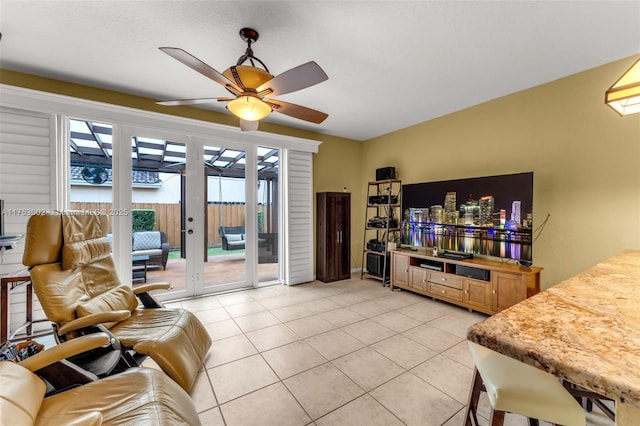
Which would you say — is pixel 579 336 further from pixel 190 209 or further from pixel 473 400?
pixel 190 209

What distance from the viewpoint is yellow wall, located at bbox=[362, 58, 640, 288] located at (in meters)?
2.41

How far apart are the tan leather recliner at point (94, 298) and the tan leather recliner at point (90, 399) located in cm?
34

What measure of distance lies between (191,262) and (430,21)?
12.4 ft

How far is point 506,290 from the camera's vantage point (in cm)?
280

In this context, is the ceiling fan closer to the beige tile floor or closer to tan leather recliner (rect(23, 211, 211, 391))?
tan leather recliner (rect(23, 211, 211, 391))

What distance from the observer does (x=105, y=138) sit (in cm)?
309

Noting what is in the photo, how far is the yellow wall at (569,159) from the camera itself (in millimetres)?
2408

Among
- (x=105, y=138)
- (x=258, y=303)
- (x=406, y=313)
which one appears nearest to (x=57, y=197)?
(x=105, y=138)

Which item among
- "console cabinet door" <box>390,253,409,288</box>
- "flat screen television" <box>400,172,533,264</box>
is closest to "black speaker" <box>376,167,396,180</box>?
"flat screen television" <box>400,172,533,264</box>

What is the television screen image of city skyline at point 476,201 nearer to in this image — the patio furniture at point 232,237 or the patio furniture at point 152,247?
the patio furniture at point 232,237

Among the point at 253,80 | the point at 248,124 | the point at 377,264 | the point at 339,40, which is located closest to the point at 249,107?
the point at 253,80

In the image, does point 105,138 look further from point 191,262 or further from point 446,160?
point 446,160

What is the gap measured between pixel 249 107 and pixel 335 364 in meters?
2.14

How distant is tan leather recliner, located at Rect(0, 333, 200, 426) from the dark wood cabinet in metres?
3.25
